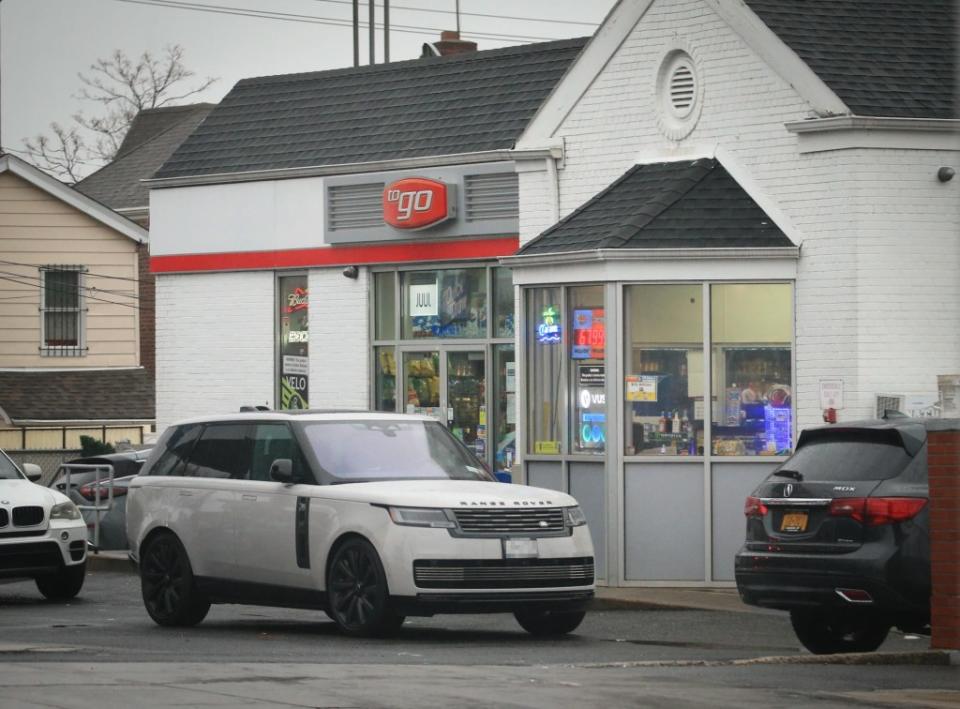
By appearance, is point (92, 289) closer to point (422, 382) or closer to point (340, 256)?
point (340, 256)

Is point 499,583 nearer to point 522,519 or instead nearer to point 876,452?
point 522,519

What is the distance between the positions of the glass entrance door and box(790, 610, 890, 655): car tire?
1036cm

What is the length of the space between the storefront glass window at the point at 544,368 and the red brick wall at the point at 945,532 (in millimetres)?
7133

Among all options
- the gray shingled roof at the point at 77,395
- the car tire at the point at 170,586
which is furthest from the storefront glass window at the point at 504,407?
the gray shingled roof at the point at 77,395

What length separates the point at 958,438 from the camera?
11.8m

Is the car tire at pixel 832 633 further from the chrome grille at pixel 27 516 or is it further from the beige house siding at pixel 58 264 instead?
the beige house siding at pixel 58 264

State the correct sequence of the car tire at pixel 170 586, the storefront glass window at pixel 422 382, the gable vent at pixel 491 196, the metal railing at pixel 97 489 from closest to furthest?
the car tire at pixel 170 586, the metal railing at pixel 97 489, the gable vent at pixel 491 196, the storefront glass window at pixel 422 382

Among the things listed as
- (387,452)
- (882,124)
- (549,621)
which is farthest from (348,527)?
(882,124)

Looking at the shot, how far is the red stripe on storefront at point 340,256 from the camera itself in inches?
907

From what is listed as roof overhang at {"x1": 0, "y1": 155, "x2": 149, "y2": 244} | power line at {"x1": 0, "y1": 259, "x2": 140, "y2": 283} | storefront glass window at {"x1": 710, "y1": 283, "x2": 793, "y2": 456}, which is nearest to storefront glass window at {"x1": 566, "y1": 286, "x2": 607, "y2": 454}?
storefront glass window at {"x1": 710, "y1": 283, "x2": 793, "y2": 456}

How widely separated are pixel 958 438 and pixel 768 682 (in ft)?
7.37

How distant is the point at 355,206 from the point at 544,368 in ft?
20.1

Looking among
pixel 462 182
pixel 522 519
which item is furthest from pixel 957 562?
pixel 462 182

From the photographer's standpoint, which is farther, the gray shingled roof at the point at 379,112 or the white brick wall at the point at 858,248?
the gray shingled roof at the point at 379,112
